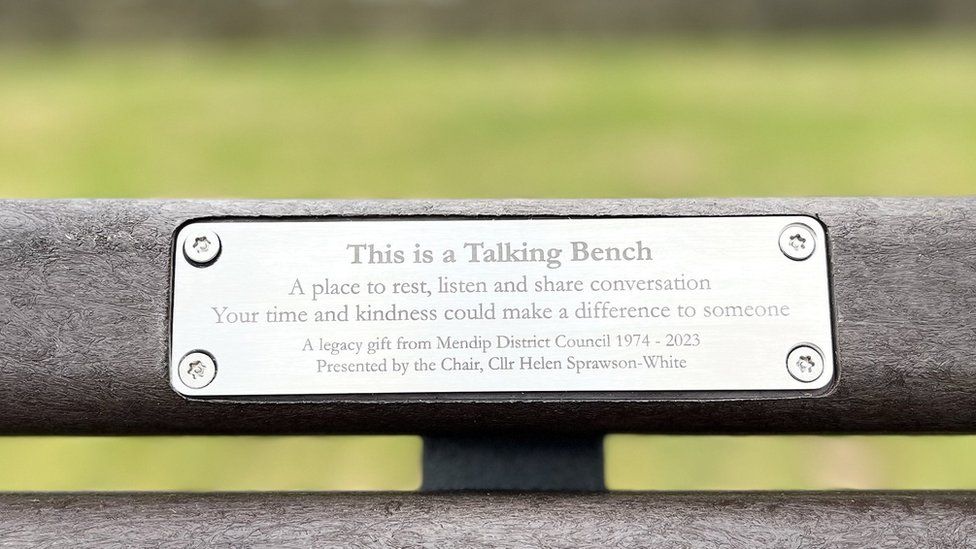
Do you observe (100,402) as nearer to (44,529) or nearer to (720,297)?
(44,529)

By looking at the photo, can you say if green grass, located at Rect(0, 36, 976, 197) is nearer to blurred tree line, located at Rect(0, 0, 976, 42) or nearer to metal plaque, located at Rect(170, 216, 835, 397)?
blurred tree line, located at Rect(0, 0, 976, 42)

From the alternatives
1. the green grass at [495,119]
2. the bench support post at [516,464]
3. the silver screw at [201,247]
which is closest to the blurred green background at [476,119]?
the green grass at [495,119]

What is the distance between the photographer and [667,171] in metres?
1.50

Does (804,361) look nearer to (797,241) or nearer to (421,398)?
(797,241)

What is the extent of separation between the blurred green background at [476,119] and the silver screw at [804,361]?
625 millimetres

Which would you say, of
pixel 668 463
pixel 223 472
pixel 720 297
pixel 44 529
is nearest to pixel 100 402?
pixel 44 529

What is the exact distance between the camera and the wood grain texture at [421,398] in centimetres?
45

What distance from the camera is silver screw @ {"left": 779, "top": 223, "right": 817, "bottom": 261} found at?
1.49 feet

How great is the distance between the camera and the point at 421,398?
1.49ft

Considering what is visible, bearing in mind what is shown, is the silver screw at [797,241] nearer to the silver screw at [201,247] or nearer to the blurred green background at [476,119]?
the silver screw at [201,247]

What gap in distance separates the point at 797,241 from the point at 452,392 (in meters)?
0.24

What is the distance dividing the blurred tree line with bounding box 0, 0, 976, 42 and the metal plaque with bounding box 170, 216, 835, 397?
5.66 feet

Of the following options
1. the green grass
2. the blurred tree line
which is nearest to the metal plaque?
the green grass

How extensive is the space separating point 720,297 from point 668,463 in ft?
2.17
